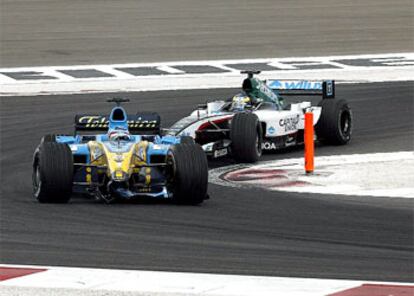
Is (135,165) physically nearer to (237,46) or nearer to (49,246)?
(49,246)

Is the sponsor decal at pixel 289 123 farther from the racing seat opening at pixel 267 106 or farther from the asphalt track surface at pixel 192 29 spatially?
the asphalt track surface at pixel 192 29

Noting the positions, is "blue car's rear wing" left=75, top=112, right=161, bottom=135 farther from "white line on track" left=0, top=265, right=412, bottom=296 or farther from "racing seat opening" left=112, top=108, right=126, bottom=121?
"white line on track" left=0, top=265, right=412, bottom=296

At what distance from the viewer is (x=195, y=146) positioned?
17281 millimetres

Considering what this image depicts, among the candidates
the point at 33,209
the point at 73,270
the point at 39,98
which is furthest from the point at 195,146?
the point at 39,98

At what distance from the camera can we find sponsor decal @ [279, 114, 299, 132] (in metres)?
23.2

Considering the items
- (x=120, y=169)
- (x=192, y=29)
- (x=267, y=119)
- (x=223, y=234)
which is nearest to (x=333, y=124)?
(x=267, y=119)

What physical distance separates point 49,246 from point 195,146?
3.41 m

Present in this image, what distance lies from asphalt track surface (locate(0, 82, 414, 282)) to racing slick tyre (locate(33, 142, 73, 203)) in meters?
0.17

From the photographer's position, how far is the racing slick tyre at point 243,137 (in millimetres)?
21297

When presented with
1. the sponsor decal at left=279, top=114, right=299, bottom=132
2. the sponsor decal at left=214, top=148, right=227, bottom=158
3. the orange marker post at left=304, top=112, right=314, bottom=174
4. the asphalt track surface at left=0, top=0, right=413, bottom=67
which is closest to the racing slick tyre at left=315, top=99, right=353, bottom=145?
the sponsor decal at left=279, top=114, right=299, bottom=132

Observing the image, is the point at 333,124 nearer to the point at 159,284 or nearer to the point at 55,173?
the point at 55,173

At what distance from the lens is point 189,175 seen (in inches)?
667

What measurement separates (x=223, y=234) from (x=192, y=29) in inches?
1105

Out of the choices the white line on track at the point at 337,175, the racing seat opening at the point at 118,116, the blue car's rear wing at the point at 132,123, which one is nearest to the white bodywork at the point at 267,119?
the white line on track at the point at 337,175
